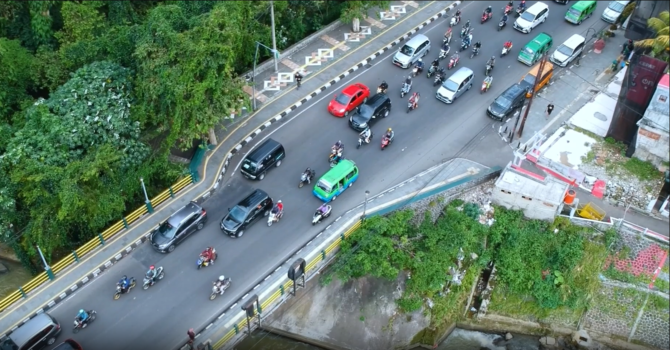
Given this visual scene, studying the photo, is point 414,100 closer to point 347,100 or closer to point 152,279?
point 347,100

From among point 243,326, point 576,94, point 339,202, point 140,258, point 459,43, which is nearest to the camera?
point 243,326

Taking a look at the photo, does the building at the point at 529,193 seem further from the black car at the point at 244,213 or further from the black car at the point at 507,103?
the black car at the point at 244,213

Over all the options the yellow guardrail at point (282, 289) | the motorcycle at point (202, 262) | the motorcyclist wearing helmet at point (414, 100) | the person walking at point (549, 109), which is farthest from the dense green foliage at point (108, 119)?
the person walking at point (549, 109)

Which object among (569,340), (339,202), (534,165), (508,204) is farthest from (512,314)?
(339,202)

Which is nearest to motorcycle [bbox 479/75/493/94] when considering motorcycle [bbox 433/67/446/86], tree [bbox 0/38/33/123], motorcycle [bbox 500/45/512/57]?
motorcycle [bbox 433/67/446/86]

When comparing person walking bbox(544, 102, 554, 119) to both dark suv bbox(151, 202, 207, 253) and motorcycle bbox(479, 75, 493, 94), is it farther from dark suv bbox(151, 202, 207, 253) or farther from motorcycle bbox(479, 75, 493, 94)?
dark suv bbox(151, 202, 207, 253)

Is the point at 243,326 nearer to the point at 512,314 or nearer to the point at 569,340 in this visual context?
the point at 512,314

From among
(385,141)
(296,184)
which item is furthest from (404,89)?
(296,184)
